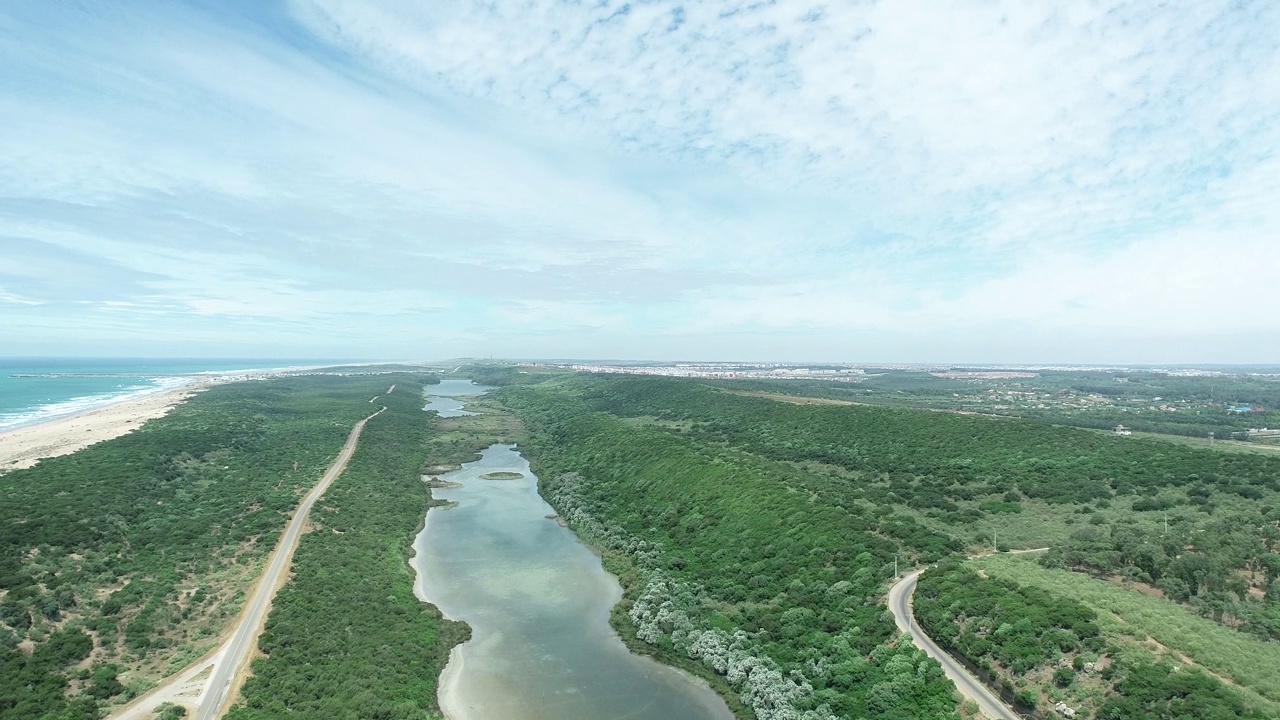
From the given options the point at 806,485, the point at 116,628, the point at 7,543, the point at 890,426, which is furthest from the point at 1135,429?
the point at 7,543

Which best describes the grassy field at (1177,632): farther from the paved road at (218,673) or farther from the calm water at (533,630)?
the paved road at (218,673)

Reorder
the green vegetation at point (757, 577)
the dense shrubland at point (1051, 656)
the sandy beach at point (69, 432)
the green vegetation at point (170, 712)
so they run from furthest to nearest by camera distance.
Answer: the sandy beach at point (69, 432), the green vegetation at point (757, 577), the green vegetation at point (170, 712), the dense shrubland at point (1051, 656)

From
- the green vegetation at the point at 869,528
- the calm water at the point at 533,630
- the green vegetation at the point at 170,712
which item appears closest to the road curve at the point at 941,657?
the green vegetation at the point at 869,528

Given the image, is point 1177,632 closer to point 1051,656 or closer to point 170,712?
point 1051,656

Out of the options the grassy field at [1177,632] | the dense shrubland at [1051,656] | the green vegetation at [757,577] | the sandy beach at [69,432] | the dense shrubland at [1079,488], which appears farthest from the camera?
the sandy beach at [69,432]

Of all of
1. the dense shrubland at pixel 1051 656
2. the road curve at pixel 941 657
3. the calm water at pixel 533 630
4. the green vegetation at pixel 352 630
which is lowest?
the calm water at pixel 533 630

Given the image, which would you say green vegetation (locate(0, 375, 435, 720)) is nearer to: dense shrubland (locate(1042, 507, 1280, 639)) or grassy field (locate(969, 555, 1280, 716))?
grassy field (locate(969, 555, 1280, 716))

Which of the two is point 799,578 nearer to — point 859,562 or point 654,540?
point 859,562

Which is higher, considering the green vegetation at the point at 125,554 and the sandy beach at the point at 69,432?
the sandy beach at the point at 69,432
